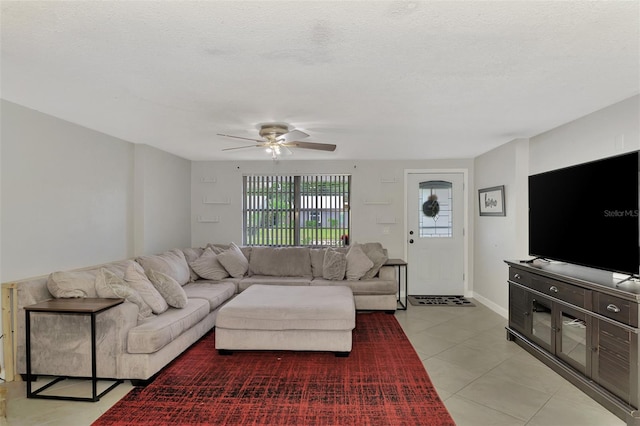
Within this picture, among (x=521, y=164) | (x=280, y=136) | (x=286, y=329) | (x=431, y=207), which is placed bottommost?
(x=286, y=329)

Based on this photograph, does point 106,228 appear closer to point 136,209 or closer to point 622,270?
point 136,209

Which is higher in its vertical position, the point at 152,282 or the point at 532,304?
the point at 152,282

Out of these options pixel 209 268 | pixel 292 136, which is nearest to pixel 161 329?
pixel 209 268

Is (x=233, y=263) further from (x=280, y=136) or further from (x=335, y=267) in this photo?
(x=280, y=136)

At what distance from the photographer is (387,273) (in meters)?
5.14

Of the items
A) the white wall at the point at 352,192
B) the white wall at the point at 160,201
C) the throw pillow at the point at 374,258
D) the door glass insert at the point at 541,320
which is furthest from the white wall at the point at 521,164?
the white wall at the point at 160,201

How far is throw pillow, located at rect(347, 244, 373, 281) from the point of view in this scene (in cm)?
507

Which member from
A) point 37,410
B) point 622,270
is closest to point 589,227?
point 622,270

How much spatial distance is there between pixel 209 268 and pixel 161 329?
7.05 feet

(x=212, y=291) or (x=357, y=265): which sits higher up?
(x=357, y=265)

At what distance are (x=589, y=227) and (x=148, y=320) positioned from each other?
384 cm

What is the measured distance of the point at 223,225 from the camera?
6.27 metres

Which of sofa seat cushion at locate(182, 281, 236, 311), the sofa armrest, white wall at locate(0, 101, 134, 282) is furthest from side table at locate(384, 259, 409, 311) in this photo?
white wall at locate(0, 101, 134, 282)

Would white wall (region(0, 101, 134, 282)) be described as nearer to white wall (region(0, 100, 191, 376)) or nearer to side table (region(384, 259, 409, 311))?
white wall (region(0, 100, 191, 376))
